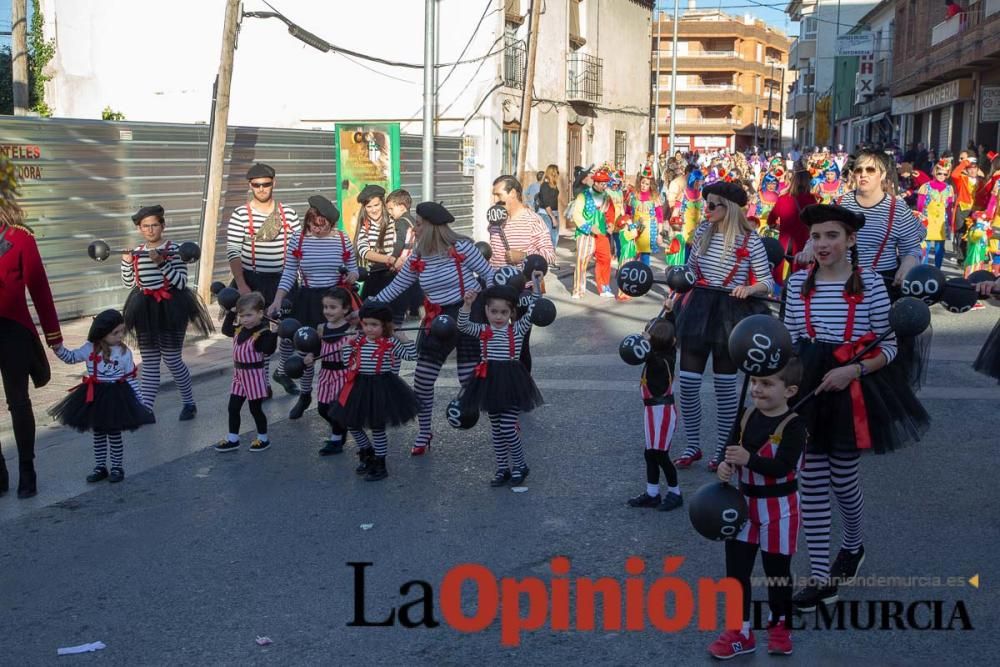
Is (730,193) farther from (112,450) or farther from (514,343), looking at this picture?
(112,450)

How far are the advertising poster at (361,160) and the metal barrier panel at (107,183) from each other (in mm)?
982

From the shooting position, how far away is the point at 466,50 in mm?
24656

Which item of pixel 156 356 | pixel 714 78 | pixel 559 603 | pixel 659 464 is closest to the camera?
pixel 559 603

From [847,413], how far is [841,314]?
0.46 metres

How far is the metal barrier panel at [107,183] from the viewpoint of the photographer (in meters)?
12.9

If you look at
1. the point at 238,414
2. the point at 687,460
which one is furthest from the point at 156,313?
the point at 687,460

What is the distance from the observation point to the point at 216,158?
14.1 metres

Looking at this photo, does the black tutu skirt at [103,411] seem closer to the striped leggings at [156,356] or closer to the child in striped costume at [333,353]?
the child in striped costume at [333,353]

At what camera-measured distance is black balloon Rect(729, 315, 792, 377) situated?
4.16m

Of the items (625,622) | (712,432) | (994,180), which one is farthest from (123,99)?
(625,622)

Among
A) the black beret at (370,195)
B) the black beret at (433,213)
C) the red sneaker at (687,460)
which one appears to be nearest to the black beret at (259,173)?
the black beret at (370,195)

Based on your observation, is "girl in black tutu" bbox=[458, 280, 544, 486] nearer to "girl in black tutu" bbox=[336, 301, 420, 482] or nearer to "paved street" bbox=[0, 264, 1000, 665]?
"paved street" bbox=[0, 264, 1000, 665]

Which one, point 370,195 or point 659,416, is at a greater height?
point 370,195

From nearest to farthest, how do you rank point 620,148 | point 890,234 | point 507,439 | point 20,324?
point 20,324
point 507,439
point 890,234
point 620,148
